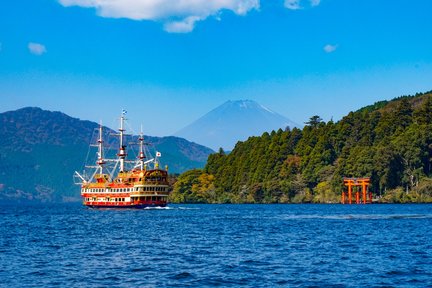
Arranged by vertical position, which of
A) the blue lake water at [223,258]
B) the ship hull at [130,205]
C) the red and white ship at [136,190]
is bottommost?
the blue lake water at [223,258]

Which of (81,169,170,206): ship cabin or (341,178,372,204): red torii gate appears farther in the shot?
(341,178,372,204): red torii gate

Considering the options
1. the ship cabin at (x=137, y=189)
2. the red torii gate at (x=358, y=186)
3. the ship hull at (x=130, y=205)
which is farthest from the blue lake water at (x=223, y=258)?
the red torii gate at (x=358, y=186)

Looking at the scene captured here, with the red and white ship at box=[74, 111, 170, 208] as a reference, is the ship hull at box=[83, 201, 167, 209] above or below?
below

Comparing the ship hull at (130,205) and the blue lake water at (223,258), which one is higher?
the ship hull at (130,205)

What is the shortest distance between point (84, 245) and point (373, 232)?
32258 millimetres

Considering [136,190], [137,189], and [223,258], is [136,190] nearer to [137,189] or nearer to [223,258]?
[137,189]

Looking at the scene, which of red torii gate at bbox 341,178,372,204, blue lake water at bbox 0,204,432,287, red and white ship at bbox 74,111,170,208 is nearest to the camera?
blue lake water at bbox 0,204,432,287

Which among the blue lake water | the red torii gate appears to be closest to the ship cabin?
the red torii gate

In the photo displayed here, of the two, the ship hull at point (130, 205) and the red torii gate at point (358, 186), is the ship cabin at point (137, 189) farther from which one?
the red torii gate at point (358, 186)

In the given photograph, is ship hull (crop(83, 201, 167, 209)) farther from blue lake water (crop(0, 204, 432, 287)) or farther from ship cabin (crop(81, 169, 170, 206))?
blue lake water (crop(0, 204, 432, 287))

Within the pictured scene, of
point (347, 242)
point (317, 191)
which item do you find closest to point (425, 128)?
point (317, 191)

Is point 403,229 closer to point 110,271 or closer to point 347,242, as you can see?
point 347,242

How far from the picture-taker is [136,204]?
155 m

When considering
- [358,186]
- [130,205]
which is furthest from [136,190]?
[358,186]
